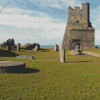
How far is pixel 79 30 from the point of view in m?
30.3

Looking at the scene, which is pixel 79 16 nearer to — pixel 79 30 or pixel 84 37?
pixel 79 30

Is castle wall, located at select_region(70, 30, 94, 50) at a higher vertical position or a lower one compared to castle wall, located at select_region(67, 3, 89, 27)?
lower

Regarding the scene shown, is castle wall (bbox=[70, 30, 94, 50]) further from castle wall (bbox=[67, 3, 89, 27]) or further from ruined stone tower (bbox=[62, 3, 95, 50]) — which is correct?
castle wall (bbox=[67, 3, 89, 27])

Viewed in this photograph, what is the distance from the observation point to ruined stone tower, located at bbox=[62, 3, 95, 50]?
3016cm

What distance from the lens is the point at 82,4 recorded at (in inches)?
1224

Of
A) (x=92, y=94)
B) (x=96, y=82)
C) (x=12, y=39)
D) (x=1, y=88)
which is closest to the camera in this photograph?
(x=92, y=94)

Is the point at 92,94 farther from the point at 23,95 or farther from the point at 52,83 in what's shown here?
the point at 23,95

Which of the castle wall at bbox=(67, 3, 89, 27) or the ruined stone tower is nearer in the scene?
the ruined stone tower

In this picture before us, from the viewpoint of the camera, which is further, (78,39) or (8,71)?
(78,39)

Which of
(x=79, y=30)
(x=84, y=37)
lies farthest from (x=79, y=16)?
(x=84, y=37)

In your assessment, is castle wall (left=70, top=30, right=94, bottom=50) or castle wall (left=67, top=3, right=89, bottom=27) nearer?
castle wall (left=70, top=30, right=94, bottom=50)

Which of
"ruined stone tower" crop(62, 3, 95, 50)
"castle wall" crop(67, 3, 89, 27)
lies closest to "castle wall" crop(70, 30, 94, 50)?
"ruined stone tower" crop(62, 3, 95, 50)

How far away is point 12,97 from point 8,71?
304 cm

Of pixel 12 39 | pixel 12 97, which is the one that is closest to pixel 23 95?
pixel 12 97
